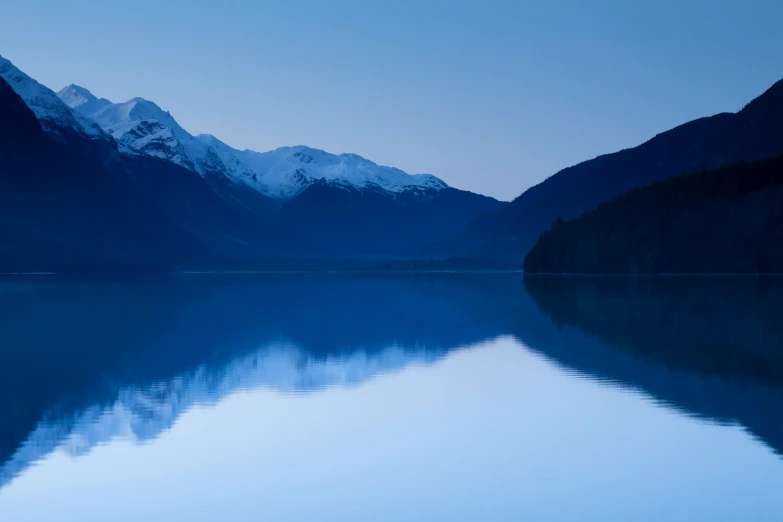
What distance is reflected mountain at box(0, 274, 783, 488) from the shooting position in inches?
817

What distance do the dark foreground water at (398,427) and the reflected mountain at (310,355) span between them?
0.13 m

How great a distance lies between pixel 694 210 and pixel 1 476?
152 m

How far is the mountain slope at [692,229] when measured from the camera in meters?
145

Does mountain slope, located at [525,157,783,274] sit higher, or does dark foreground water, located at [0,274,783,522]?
mountain slope, located at [525,157,783,274]

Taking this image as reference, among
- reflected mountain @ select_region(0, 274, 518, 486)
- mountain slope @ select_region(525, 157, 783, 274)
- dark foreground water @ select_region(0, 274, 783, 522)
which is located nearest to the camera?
dark foreground water @ select_region(0, 274, 783, 522)

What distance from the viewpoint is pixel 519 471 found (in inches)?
630

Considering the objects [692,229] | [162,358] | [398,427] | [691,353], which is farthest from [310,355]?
[692,229]

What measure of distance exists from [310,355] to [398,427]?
13.9 meters

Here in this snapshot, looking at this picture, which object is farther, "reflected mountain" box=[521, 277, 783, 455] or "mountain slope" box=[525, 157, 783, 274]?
"mountain slope" box=[525, 157, 783, 274]

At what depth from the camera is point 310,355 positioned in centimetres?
3362

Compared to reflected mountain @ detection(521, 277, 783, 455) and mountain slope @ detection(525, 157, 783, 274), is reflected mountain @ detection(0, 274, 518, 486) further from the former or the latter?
mountain slope @ detection(525, 157, 783, 274)

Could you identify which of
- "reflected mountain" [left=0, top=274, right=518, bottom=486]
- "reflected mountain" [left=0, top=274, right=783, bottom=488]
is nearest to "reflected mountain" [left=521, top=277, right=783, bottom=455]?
"reflected mountain" [left=0, top=274, right=783, bottom=488]

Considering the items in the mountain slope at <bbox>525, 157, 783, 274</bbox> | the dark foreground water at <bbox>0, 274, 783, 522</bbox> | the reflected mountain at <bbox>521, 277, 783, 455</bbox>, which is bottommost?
the dark foreground water at <bbox>0, 274, 783, 522</bbox>

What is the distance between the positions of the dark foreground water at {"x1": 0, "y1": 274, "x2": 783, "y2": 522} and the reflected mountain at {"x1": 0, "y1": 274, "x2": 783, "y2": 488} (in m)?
0.13
